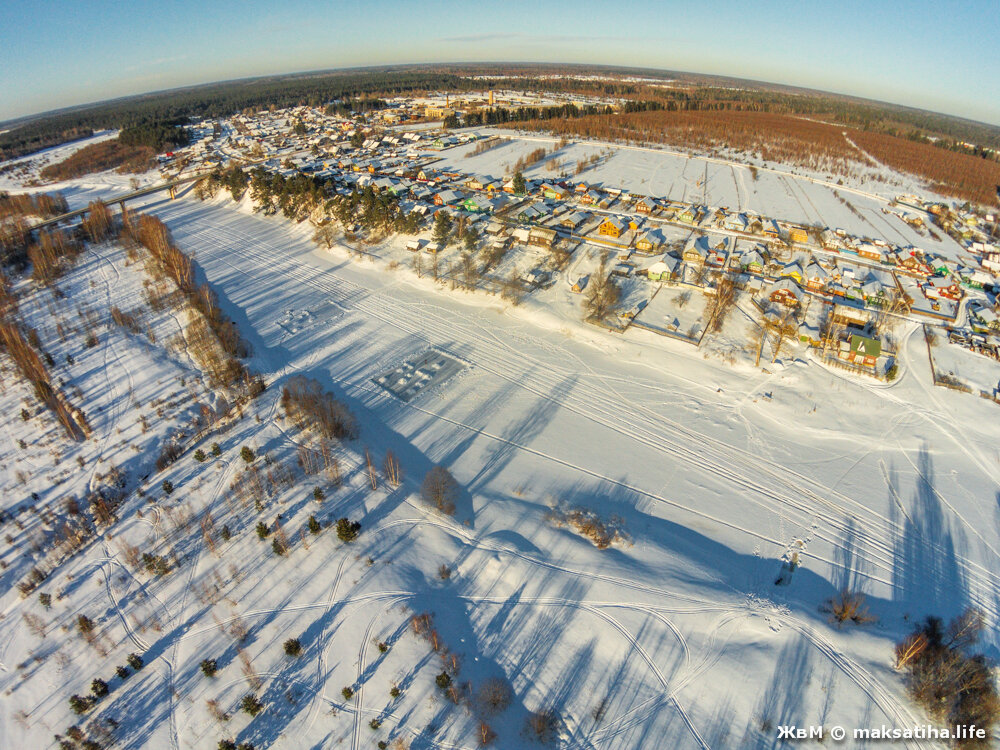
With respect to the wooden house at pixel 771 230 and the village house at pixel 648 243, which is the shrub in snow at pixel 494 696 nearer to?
the village house at pixel 648 243

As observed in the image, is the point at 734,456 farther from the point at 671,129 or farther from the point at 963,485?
the point at 671,129

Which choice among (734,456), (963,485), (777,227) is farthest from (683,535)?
(777,227)

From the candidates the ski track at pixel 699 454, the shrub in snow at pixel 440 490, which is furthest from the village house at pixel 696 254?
the shrub in snow at pixel 440 490

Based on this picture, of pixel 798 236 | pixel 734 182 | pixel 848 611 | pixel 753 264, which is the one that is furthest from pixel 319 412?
pixel 734 182

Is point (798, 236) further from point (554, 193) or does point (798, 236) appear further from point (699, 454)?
point (699, 454)

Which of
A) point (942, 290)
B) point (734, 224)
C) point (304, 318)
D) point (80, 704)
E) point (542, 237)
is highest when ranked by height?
point (734, 224)

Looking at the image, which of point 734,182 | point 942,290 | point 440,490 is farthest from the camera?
point 734,182

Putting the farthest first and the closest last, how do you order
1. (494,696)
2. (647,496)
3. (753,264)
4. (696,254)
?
(696,254)
(753,264)
(647,496)
(494,696)
